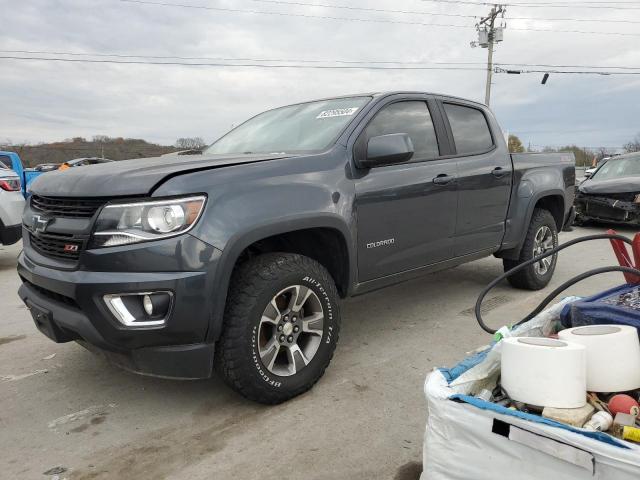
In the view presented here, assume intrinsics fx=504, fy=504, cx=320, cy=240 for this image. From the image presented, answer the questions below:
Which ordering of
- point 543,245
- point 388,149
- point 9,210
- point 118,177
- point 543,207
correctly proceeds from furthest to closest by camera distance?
point 9,210 < point 543,207 < point 543,245 < point 388,149 < point 118,177

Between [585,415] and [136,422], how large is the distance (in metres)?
2.21

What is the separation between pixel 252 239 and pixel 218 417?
1015 millimetres

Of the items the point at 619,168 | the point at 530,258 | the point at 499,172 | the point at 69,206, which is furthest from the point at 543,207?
the point at 619,168

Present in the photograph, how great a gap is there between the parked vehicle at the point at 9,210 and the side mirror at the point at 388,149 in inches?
224

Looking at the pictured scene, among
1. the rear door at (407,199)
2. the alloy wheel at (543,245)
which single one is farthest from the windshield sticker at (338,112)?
the alloy wheel at (543,245)

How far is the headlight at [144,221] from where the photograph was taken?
7.89 feet

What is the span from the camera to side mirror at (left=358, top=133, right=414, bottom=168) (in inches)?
123

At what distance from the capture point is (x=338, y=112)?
11.8 feet

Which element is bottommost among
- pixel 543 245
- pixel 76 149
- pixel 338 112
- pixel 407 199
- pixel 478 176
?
pixel 543 245

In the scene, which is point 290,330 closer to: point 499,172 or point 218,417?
point 218,417

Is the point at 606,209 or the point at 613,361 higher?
the point at 613,361

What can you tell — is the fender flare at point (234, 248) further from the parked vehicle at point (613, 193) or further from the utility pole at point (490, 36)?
the utility pole at point (490, 36)

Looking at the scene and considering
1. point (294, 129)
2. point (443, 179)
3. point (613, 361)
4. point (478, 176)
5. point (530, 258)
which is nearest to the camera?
point (613, 361)

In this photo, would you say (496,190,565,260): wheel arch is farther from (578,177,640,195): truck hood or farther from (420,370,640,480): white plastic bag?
(578,177,640,195): truck hood
